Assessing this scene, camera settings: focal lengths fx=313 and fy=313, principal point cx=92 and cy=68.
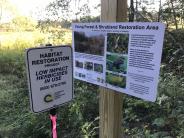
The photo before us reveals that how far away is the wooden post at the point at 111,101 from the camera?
7.50 ft

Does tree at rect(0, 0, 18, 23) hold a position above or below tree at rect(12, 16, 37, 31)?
above

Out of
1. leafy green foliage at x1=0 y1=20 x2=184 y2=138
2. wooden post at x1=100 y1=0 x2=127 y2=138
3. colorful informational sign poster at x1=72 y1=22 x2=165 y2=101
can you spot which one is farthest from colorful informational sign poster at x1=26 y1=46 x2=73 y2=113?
leafy green foliage at x1=0 y1=20 x2=184 y2=138

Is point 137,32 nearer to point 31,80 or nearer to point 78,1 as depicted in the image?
point 31,80

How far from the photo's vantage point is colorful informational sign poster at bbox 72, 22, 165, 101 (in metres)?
1.96

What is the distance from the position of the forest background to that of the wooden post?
1.39 meters

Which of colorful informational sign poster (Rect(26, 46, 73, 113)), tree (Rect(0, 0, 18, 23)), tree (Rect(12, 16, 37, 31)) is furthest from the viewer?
tree (Rect(0, 0, 18, 23))

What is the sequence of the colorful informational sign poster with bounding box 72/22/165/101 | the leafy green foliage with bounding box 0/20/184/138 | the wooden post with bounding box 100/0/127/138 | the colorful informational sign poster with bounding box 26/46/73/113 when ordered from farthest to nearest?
the leafy green foliage with bounding box 0/20/184/138, the wooden post with bounding box 100/0/127/138, the colorful informational sign poster with bounding box 26/46/73/113, the colorful informational sign poster with bounding box 72/22/165/101

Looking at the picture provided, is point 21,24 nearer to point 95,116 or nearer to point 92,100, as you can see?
point 92,100

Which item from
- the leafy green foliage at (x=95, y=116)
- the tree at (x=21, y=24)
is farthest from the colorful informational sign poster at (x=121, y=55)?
the tree at (x=21, y=24)

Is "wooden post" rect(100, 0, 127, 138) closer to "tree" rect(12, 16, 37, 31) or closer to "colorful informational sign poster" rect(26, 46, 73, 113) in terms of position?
"colorful informational sign poster" rect(26, 46, 73, 113)

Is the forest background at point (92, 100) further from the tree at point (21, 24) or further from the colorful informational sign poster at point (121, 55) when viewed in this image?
the tree at point (21, 24)

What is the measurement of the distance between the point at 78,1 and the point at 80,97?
9.02 ft

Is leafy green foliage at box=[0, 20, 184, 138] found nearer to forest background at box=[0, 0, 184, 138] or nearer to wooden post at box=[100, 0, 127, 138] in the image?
forest background at box=[0, 0, 184, 138]

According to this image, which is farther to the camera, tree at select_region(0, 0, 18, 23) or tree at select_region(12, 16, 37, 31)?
tree at select_region(0, 0, 18, 23)
